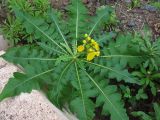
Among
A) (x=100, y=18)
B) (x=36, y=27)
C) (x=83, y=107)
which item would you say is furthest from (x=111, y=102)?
(x=36, y=27)

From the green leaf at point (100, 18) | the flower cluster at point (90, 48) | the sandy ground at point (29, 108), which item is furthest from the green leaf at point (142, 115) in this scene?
the green leaf at point (100, 18)

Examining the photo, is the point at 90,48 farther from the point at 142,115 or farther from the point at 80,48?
the point at 142,115

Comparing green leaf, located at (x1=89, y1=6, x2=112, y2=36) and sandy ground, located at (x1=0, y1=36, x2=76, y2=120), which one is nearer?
sandy ground, located at (x1=0, y1=36, x2=76, y2=120)

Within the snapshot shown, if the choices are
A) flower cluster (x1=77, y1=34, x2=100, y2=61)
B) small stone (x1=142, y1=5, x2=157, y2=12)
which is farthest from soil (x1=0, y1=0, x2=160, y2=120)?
flower cluster (x1=77, y1=34, x2=100, y2=61)

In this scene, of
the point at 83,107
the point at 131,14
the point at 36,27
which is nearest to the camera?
the point at 83,107

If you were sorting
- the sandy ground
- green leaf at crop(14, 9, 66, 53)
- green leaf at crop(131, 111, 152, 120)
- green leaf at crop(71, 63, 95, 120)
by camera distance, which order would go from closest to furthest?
the sandy ground
green leaf at crop(71, 63, 95, 120)
green leaf at crop(131, 111, 152, 120)
green leaf at crop(14, 9, 66, 53)

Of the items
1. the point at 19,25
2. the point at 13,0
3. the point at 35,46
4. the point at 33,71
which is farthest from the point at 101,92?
the point at 13,0

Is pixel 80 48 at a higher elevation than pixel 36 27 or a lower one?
lower

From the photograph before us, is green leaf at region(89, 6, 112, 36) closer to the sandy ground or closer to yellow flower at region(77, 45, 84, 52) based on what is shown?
yellow flower at region(77, 45, 84, 52)

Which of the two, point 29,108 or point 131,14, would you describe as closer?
point 29,108
